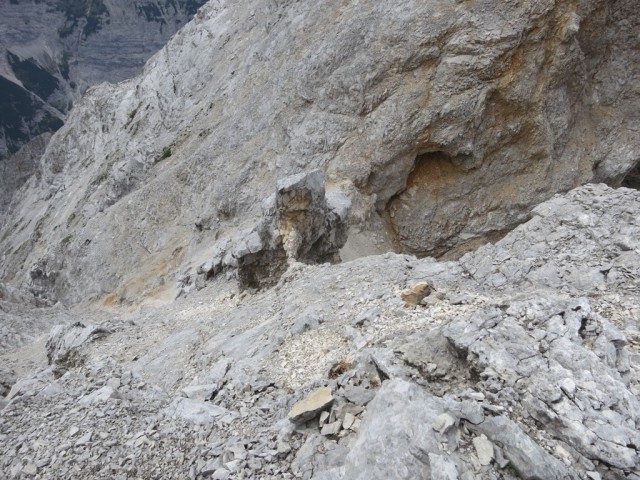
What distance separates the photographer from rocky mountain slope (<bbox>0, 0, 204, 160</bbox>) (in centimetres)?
14200

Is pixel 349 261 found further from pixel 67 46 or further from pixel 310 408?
pixel 67 46

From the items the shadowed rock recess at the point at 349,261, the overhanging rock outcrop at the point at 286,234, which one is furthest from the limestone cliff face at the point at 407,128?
the overhanging rock outcrop at the point at 286,234

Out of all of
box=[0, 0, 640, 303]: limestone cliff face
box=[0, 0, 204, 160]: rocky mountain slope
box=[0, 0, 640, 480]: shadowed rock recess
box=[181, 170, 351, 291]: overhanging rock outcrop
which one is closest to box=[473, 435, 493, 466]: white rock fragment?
box=[0, 0, 640, 480]: shadowed rock recess

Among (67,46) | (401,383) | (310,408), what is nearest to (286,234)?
(310,408)

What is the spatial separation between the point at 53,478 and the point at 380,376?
18.9 ft

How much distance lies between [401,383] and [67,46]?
19569 cm

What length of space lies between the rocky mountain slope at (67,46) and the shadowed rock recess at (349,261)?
363 ft

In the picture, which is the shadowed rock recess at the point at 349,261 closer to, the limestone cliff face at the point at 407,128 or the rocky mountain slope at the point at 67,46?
the limestone cliff face at the point at 407,128

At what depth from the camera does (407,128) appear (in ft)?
88.8

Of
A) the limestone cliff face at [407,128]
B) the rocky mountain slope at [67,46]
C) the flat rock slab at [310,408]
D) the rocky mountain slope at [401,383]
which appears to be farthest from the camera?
the rocky mountain slope at [67,46]

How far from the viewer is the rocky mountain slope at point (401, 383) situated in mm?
5387

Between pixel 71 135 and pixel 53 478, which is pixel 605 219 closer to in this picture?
pixel 53 478

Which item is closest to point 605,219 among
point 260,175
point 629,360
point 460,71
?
point 629,360

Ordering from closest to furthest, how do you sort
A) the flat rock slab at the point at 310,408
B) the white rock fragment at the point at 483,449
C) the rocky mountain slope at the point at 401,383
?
the white rock fragment at the point at 483,449
the rocky mountain slope at the point at 401,383
the flat rock slab at the point at 310,408
